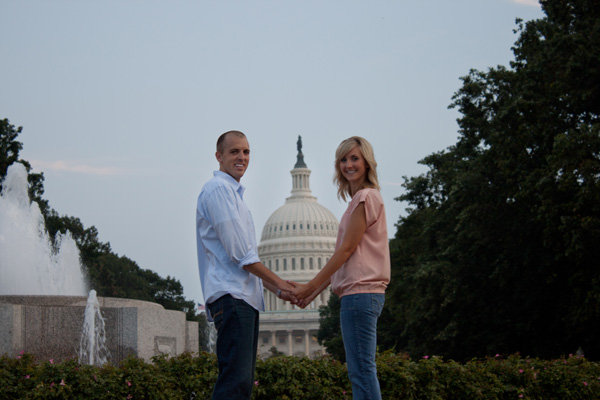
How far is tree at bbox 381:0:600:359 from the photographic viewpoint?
21891 mm

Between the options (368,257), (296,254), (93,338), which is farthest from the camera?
(296,254)

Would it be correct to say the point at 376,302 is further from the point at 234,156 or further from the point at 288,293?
the point at 234,156

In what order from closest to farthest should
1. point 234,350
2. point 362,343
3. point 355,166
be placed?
point 234,350 → point 362,343 → point 355,166

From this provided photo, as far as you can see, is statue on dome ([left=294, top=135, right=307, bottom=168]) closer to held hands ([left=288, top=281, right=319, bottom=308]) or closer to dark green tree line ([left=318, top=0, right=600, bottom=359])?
dark green tree line ([left=318, top=0, right=600, bottom=359])

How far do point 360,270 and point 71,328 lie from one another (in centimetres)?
889

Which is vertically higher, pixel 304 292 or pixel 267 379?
pixel 304 292

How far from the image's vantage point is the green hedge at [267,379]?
9.44m

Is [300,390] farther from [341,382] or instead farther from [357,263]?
[357,263]

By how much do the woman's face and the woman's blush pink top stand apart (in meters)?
0.19

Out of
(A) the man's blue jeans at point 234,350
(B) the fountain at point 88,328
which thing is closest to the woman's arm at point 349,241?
(A) the man's blue jeans at point 234,350

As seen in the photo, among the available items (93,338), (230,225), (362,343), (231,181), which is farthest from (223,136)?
(93,338)

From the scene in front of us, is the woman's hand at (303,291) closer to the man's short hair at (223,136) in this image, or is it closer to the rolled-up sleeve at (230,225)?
the rolled-up sleeve at (230,225)

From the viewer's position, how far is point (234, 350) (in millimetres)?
5418

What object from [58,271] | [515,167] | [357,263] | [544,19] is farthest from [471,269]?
[357,263]
